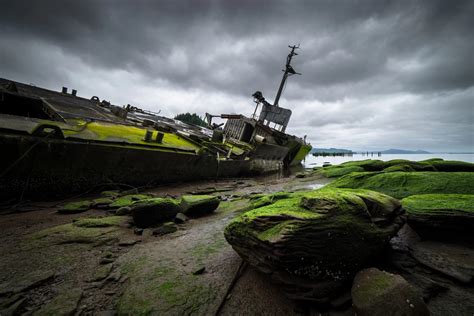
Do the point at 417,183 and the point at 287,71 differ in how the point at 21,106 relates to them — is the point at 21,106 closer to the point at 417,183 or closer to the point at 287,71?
the point at 417,183

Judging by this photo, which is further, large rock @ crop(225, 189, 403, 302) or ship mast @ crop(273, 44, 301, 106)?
ship mast @ crop(273, 44, 301, 106)

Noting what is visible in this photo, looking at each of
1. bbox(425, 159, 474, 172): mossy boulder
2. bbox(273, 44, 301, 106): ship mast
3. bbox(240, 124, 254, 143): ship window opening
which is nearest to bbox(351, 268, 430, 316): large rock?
bbox(425, 159, 474, 172): mossy boulder

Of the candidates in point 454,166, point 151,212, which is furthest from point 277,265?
point 454,166

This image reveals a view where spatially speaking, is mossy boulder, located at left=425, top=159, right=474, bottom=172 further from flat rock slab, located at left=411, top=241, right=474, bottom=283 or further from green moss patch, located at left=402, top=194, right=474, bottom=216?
flat rock slab, located at left=411, top=241, right=474, bottom=283

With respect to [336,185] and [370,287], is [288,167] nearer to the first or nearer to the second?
[336,185]

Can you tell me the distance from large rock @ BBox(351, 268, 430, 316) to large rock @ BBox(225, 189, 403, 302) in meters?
0.29

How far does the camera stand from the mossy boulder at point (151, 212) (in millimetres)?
4852

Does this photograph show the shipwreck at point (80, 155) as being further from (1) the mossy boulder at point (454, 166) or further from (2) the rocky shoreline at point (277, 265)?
(1) the mossy boulder at point (454, 166)

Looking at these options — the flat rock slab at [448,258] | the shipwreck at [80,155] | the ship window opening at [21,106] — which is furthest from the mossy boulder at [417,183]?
the ship window opening at [21,106]

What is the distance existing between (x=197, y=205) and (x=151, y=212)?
131 cm

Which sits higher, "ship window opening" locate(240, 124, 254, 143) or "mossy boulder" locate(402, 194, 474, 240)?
"ship window opening" locate(240, 124, 254, 143)

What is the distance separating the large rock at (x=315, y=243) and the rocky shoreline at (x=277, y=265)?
13 mm

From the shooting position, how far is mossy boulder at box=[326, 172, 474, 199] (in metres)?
4.95

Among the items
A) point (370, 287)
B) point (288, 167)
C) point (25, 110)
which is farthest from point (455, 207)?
point (288, 167)
